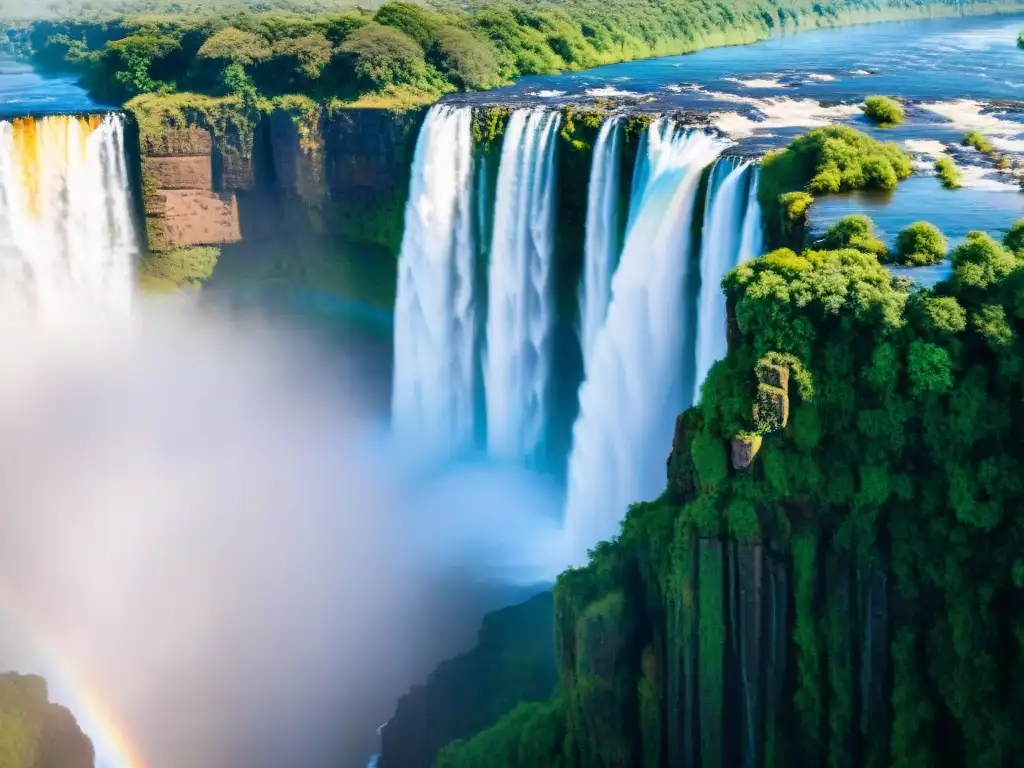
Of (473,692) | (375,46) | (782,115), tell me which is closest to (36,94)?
(375,46)

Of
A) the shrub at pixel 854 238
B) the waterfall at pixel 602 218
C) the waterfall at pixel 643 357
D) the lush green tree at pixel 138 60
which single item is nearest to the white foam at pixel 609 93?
the waterfall at pixel 602 218

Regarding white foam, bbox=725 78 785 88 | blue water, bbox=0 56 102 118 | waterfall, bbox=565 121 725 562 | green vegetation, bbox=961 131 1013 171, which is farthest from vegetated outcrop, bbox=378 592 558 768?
blue water, bbox=0 56 102 118

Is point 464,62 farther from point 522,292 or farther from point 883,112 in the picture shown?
point 883,112

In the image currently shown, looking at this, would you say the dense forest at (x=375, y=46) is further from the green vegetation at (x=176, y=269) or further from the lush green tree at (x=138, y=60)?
the green vegetation at (x=176, y=269)

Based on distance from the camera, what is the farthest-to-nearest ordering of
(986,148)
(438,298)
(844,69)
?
(844,69) → (438,298) → (986,148)

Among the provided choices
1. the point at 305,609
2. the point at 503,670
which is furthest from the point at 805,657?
the point at 305,609

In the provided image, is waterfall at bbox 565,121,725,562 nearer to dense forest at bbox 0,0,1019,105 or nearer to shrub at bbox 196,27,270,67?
dense forest at bbox 0,0,1019,105
